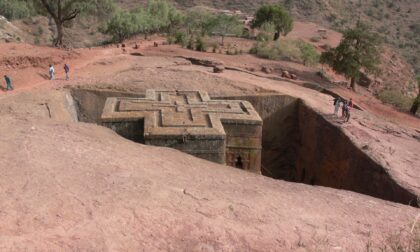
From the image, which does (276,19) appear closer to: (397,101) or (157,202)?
(397,101)

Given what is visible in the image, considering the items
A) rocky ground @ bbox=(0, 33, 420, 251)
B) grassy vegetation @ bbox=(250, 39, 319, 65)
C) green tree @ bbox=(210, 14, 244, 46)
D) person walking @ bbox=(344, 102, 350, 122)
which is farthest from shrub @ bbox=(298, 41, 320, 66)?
rocky ground @ bbox=(0, 33, 420, 251)

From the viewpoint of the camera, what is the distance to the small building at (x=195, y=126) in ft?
29.3

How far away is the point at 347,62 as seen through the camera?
21031 mm

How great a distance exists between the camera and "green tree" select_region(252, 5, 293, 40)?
32438 millimetres

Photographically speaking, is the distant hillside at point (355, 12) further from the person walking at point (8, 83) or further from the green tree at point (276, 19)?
the person walking at point (8, 83)

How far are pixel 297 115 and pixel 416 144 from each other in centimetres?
423

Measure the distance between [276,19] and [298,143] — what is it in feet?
69.4

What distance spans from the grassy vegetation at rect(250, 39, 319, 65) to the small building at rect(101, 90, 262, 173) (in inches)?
559

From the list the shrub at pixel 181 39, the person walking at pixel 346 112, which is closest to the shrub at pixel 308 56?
the shrub at pixel 181 39

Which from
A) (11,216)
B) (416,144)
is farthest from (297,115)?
(11,216)

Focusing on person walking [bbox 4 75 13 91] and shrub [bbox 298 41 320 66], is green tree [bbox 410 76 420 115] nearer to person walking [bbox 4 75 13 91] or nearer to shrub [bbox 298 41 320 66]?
shrub [bbox 298 41 320 66]

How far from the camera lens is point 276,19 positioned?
3241 centimetres

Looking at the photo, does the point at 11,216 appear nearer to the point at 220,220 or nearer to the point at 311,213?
the point at 220,220

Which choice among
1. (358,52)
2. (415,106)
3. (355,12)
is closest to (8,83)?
(358,52)
